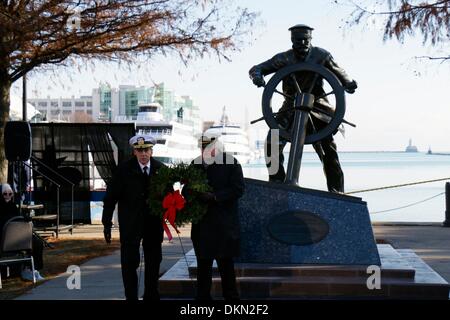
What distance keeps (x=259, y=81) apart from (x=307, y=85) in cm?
56

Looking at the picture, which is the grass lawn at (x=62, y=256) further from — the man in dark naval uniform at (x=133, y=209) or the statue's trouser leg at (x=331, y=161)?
the statue's trouser leg at (x=331, y=161)

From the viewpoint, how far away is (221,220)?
716 centimetres

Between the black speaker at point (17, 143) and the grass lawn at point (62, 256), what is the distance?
1602 millimetres

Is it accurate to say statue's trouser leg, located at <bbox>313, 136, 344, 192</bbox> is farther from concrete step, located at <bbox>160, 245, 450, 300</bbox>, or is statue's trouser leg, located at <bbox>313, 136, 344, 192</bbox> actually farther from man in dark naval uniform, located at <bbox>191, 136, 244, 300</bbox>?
man in dark naval uniform, located at <bbox>191, 136, 244, 300</bbox>

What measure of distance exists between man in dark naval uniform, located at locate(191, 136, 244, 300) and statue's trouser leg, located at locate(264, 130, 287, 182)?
2.38 meters

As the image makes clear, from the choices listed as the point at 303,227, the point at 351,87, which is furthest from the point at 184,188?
the point at 351,87

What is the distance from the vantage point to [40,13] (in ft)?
48.0

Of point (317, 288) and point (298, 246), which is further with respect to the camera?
point (298, 246)

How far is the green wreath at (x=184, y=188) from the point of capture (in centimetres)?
712

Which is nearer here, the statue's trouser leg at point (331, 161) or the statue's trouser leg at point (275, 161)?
the statue's trouser leg at point (275, 161)

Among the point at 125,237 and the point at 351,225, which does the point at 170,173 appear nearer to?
the point at 125,237

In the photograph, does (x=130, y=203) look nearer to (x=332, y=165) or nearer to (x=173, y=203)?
(x=173, y=203)

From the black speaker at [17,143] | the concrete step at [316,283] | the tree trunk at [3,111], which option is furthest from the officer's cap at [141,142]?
the tree trunk at [3,111]

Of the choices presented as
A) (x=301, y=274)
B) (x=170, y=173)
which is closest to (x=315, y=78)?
(x=301, y=274)
